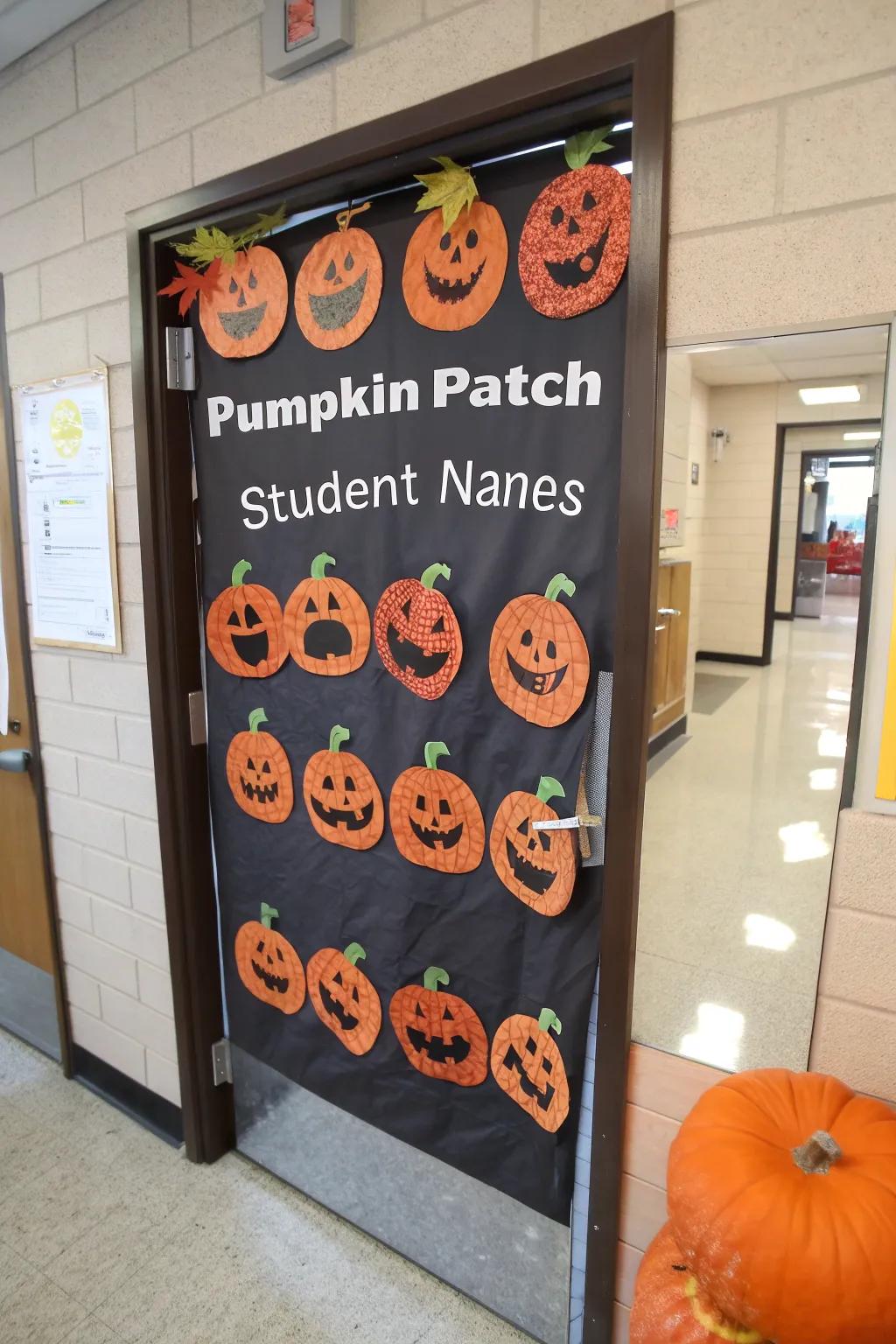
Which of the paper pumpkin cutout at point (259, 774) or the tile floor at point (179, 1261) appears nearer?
the tile floor at point (179, 1261)

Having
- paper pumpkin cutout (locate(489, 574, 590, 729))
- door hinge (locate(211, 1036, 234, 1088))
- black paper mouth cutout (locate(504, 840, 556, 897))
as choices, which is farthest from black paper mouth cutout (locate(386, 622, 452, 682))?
door hinge (locate(211, 1036, 234, 1088))

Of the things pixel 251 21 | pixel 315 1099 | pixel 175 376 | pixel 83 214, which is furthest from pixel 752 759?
pixel 83 214

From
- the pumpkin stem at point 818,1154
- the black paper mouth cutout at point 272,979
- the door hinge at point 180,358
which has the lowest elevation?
the black paper mouth cutout at point 272,979

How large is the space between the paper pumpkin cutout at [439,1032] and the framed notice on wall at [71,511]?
1061mm

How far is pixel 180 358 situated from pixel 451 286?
69 cm

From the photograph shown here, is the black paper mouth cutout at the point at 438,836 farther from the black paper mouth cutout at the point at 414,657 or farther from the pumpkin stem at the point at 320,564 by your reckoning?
the pumpkin stem at the point at 320,564

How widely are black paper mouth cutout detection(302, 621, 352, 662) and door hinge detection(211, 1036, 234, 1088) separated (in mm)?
1084

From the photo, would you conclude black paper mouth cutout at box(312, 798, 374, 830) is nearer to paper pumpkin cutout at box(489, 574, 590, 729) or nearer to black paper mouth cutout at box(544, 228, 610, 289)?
paper pumpkin cutout at box(489, 574, 590, 729)

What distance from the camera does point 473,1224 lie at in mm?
1608

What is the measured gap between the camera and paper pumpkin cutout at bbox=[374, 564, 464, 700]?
140cm

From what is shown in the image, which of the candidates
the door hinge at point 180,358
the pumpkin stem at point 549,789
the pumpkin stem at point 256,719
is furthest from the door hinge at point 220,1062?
the door hinge at point 180,358

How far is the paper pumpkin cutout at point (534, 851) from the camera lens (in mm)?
1317

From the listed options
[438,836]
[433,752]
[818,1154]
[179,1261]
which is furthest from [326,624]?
[179,1261]

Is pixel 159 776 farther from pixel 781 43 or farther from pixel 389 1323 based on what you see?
pixel 781 43
